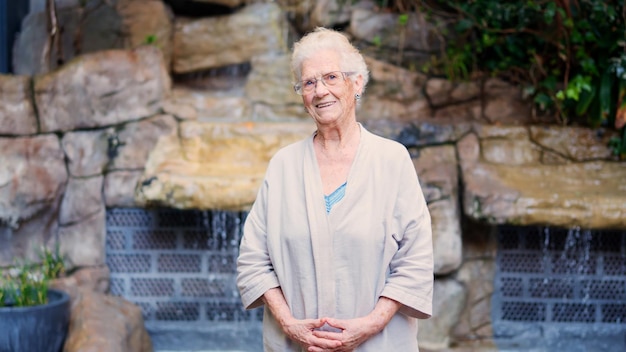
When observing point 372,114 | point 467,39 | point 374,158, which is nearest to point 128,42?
point 372,114

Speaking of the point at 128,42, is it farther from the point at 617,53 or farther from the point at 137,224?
the point at 617,53

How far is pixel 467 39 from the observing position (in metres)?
5.83

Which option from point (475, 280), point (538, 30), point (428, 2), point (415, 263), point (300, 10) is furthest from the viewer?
point (300, 10)

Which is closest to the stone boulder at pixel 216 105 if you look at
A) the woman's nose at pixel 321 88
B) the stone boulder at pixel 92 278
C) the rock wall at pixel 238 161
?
the rock wall at pixel 238 161

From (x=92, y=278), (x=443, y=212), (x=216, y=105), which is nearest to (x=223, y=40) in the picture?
(x=216, y=105)

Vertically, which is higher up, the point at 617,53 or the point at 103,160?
the point at 617,53

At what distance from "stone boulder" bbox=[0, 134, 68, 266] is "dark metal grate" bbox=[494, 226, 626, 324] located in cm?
286

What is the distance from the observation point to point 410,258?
236cm

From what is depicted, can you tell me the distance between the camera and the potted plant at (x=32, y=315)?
3.90 m

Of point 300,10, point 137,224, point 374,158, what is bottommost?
point 137,224

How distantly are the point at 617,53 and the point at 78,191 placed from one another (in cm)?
372

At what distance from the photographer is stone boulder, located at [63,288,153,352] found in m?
3.96

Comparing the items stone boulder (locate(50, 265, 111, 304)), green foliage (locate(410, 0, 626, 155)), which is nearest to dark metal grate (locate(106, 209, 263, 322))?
stone boulder (locate(50, 265, 111, 304))

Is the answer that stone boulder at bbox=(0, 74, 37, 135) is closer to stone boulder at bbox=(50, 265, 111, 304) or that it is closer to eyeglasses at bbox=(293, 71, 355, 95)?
stone boulder at bbox=(50, 265, 111, 304)
